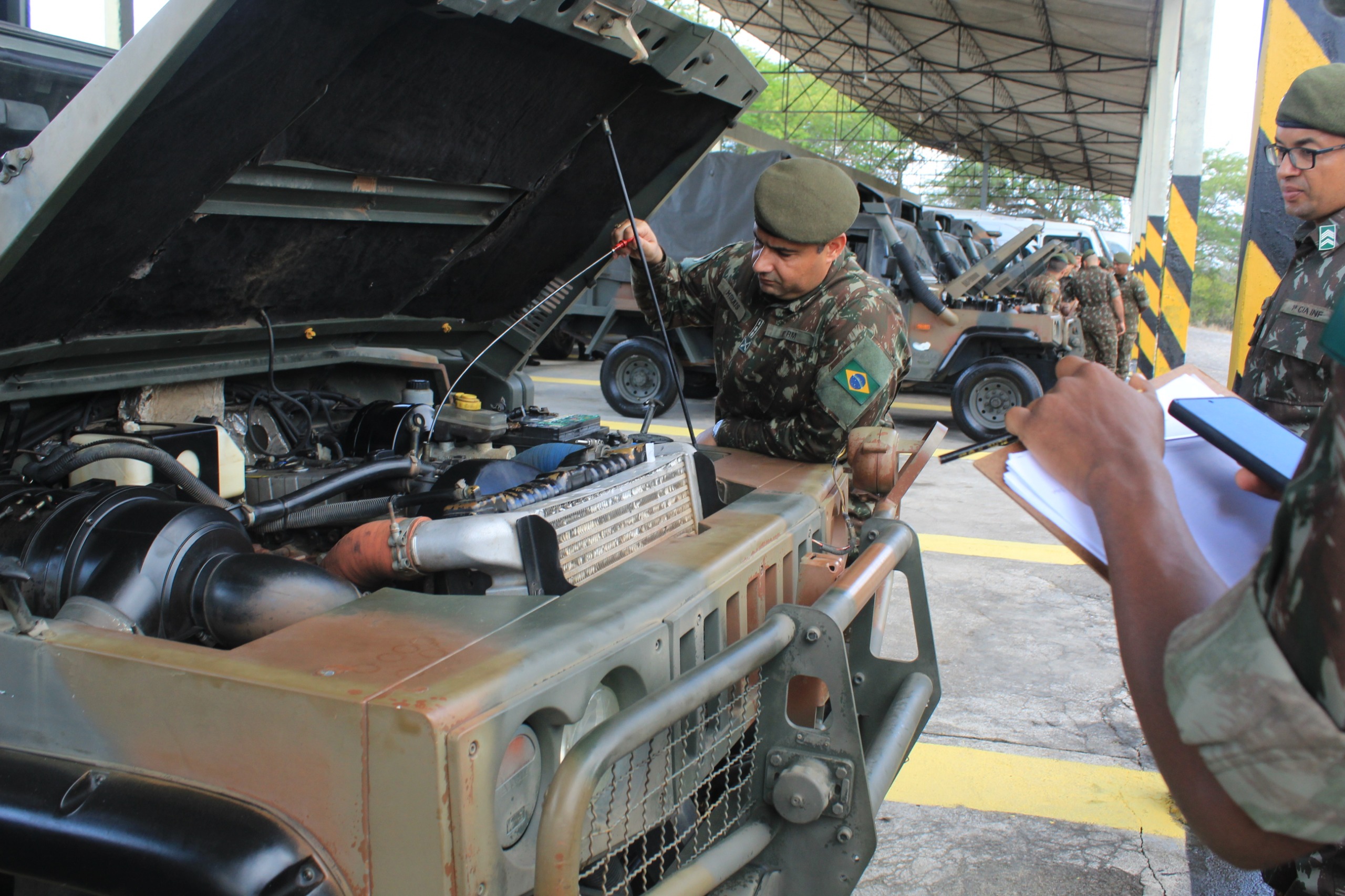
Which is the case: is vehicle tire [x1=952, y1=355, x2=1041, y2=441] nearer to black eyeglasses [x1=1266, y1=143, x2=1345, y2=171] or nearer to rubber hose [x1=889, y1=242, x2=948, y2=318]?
rubber hose [x1=889, y1=242, x2=948, y2=318]

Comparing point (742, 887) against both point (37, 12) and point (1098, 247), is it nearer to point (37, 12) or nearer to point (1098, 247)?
point (37, 12)

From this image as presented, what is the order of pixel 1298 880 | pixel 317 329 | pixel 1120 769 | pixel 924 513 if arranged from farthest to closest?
pixel 924 513
pixel 1120 769
pixel 317 329
pixel 1298 880

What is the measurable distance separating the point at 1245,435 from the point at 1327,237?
1.95 m

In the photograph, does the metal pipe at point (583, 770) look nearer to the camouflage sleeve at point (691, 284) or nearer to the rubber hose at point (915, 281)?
the camouflage sleeve at point (691, 284)

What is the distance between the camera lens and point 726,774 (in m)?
1.54

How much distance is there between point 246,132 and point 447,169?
25.5 inches

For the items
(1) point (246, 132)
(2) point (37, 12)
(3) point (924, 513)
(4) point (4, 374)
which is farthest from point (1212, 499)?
(3) point (924, 513)

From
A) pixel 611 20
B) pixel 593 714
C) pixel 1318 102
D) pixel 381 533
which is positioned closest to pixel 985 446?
pixel 593 714

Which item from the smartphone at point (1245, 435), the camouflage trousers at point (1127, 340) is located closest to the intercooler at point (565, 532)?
the smartphone at point (1245, 435)

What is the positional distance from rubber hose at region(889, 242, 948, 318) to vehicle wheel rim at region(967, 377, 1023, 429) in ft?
2.49

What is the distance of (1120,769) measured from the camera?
2.95 metres

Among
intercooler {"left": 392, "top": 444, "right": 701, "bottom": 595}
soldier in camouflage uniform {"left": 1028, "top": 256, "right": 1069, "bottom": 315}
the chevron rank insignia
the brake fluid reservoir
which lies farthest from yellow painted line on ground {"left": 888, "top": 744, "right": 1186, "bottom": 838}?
soldier in camouflage uniform {"left": 1028, "top": 256, "right": 1069, "bottom": 315}

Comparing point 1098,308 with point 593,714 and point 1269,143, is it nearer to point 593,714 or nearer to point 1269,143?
point 1269,143

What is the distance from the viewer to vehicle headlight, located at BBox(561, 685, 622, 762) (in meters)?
1.34
